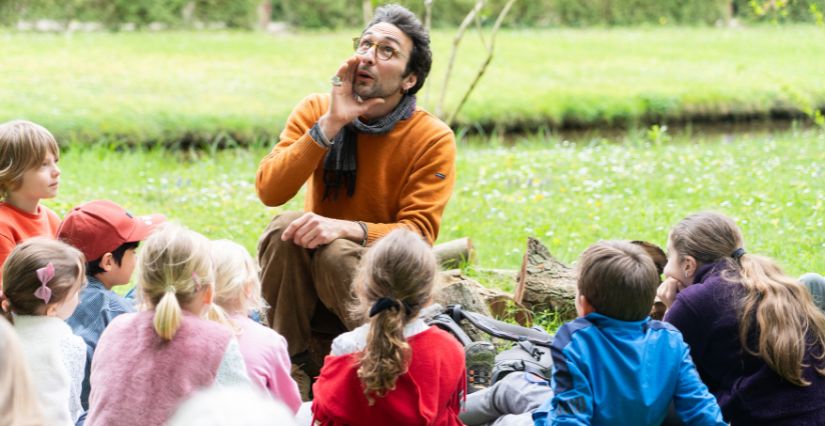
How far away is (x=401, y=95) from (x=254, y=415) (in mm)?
2791

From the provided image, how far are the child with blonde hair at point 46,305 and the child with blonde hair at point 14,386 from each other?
83 cm

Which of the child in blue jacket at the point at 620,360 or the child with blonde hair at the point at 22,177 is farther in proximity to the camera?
the child with blonde hair at the point at 22,177

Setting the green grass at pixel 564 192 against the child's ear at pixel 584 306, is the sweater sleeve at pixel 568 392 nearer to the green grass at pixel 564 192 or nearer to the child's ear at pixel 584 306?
the child's ear at pixel 584 306

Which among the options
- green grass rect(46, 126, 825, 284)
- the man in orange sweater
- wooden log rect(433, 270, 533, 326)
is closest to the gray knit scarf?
the man in orange sweater

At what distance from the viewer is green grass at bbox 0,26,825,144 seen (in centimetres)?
1010

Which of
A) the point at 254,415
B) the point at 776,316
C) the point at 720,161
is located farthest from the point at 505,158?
the point at 254,415

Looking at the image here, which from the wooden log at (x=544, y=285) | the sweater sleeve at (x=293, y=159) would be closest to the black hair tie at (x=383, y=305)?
the sweater sleeve at (x=293, y=159)

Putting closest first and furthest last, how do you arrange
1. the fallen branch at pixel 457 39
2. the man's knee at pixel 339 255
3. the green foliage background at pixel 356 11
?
the man's knee at pixel 339 255, the fallen branch at pixel 457 39, the green foliage background at pixel 356 11

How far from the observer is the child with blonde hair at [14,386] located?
1.96 metres

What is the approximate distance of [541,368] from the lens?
11.6 ft

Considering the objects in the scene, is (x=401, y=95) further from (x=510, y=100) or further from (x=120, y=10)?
(x=120, y=10)

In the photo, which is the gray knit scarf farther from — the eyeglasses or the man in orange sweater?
the eyeglasses

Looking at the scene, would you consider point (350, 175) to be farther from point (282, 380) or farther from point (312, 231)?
point (282, 380)

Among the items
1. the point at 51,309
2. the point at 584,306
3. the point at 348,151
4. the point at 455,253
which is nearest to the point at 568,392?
the point at 584,306
